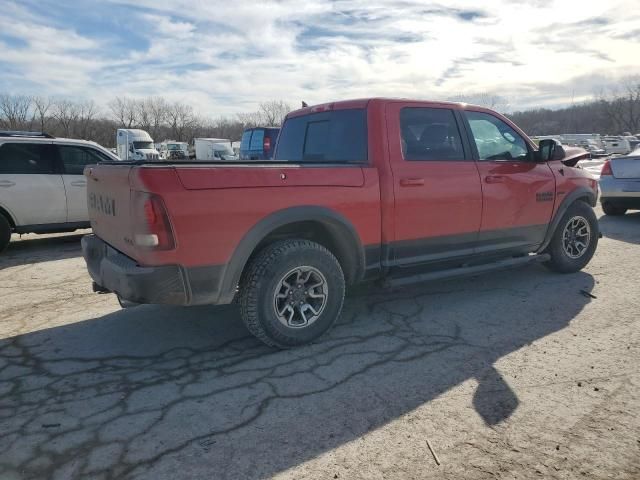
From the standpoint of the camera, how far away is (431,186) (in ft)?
13.9

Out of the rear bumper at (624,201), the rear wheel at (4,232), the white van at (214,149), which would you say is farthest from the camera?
the white van at (214,149)

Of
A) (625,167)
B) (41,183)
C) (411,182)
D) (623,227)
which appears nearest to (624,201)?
(625,167)

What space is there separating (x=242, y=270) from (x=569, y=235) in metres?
4.08

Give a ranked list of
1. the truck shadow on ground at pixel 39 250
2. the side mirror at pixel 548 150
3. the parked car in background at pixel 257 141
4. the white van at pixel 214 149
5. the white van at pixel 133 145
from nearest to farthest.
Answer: the side mirror at pixel 548 150
the truck shadow on ground at pixel 39 250
the parked car in background at pixel 257 141
the white van at pixel 133 145
the white van at pixel 214 149

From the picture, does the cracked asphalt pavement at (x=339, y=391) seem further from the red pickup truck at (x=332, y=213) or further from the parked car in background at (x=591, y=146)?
the parked car in background at (x=591, y=146)

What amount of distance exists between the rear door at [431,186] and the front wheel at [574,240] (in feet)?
4.86

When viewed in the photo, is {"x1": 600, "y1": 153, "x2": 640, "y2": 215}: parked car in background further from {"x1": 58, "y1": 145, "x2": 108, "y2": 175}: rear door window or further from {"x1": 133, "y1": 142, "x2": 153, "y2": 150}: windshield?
{"x1": 133, "y1": 142, "x2": 153, "y2": 150}: windshield

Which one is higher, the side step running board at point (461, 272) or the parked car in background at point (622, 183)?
the parked car in background at point (622, 183)

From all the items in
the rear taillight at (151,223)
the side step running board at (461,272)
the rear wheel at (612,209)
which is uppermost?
the rear taillight at (151,223)

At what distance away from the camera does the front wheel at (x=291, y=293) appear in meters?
3.52

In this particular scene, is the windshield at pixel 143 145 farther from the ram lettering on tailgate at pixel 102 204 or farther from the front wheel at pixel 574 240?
the front wheel at pixel 574 240

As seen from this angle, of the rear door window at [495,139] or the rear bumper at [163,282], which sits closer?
the rear bumper at [163,282]

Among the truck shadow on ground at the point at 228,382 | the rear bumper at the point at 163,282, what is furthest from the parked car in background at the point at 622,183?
the rear bumper at the point at 163,282

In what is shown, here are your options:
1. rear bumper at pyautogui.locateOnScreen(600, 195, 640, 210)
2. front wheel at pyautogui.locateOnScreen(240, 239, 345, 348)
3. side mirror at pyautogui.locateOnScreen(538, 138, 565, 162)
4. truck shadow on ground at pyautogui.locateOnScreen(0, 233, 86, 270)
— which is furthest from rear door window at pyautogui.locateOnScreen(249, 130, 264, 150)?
front wheel at pyautogui.locateOnScreen(240, 239, 345, 348)
